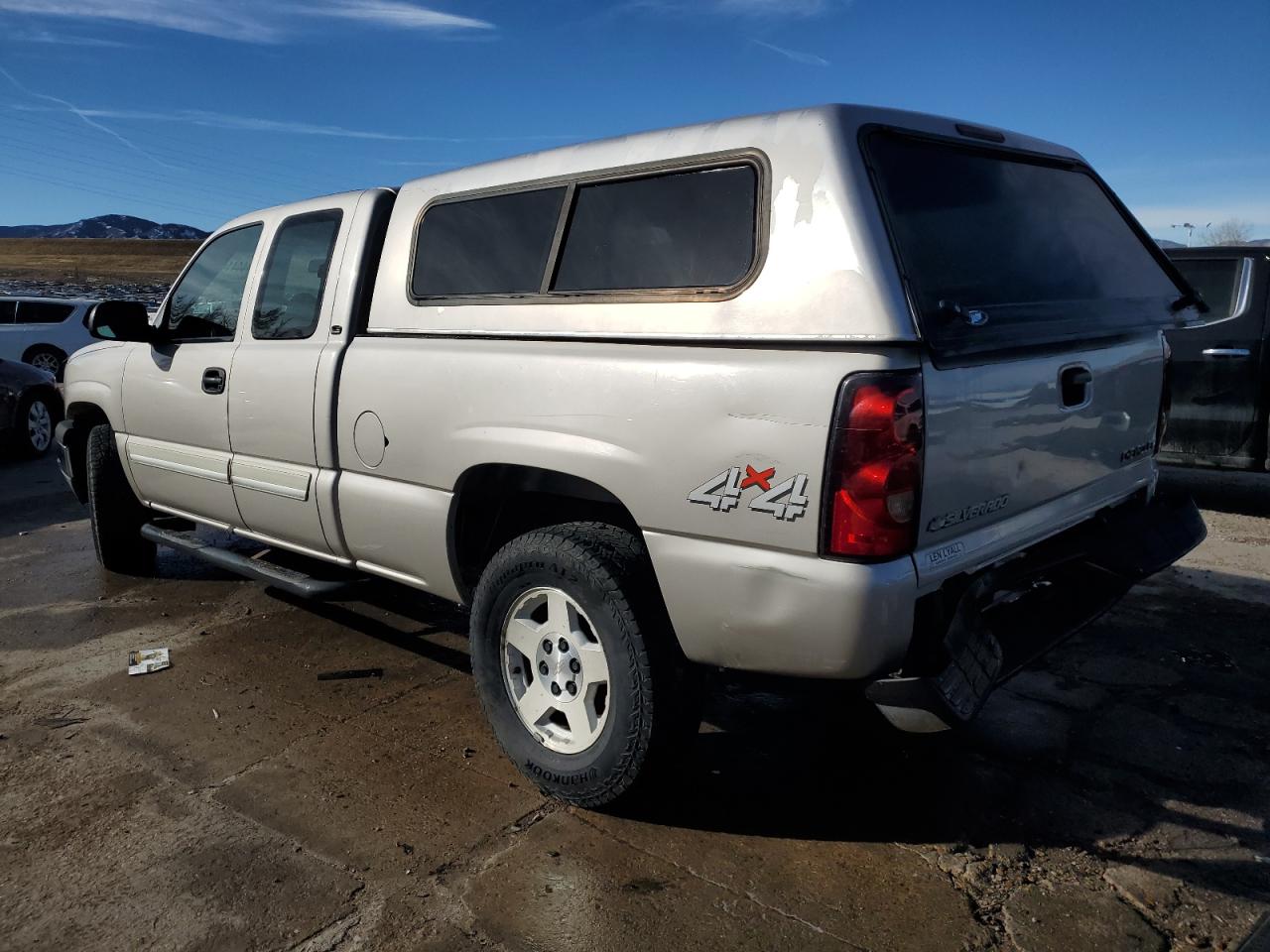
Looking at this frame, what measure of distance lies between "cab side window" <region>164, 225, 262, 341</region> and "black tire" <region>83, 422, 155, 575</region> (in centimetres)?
93

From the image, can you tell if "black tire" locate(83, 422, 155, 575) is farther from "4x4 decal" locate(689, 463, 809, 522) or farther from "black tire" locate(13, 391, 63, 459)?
"black tire" locate(13, 391, 63, 459)

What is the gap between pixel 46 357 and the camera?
15922 millimetres

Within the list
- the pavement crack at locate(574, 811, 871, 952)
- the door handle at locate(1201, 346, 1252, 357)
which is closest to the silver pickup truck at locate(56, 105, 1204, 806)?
the pavement crack at locate(574, 811, 871, 952)

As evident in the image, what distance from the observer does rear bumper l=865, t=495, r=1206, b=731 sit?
2586mm

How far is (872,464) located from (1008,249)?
3.89 feet

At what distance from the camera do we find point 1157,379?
3.58 metres

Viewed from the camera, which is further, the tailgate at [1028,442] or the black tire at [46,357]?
the black tire at [46,357]

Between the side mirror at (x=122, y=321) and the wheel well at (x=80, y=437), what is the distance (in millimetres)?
972

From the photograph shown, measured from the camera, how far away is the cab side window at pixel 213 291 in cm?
473

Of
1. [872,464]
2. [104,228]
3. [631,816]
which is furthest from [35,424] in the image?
[104,228]

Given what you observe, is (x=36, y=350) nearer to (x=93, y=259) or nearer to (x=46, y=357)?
(x=46, y=357)

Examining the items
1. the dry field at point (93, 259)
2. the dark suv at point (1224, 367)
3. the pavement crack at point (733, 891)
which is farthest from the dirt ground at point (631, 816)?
the dry field at point (93, 259)

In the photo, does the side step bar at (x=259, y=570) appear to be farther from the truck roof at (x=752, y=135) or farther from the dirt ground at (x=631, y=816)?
the truck roof at (x=752, y=135)

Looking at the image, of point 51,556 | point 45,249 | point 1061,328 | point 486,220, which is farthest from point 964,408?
point 45,249
